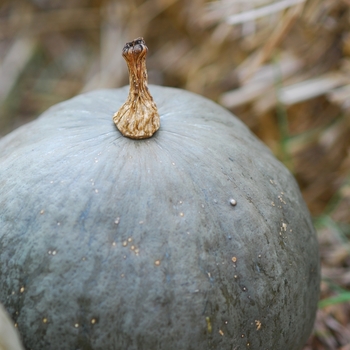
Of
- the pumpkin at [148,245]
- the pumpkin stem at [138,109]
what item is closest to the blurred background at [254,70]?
the pumpkin at [148,245]

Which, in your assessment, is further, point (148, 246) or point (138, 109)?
point (138, 109)

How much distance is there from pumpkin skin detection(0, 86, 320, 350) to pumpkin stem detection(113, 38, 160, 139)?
41mm

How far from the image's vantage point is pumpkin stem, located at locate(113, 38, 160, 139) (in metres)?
1.89

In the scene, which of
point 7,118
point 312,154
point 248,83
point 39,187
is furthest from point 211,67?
point 39,187

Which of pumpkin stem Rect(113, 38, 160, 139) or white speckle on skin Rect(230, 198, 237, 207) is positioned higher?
pumpkin stem Rect(113, 38, 160, 139)

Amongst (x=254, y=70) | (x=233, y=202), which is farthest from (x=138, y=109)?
(x=254, y=70)

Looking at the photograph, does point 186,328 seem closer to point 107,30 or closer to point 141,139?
point 141,139

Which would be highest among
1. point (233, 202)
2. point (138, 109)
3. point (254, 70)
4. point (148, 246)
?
point (254, 70)

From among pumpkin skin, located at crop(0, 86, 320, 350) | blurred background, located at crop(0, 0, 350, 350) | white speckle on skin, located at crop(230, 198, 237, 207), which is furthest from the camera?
blurred background, located at crop(0, 0, 350, 350)

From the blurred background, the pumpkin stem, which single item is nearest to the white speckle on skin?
the pumpkin stem

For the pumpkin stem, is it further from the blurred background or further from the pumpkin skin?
the blurred background

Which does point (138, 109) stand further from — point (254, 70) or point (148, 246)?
point (254, 70)

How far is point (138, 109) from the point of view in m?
1.92

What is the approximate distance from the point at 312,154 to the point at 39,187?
7.33ft
